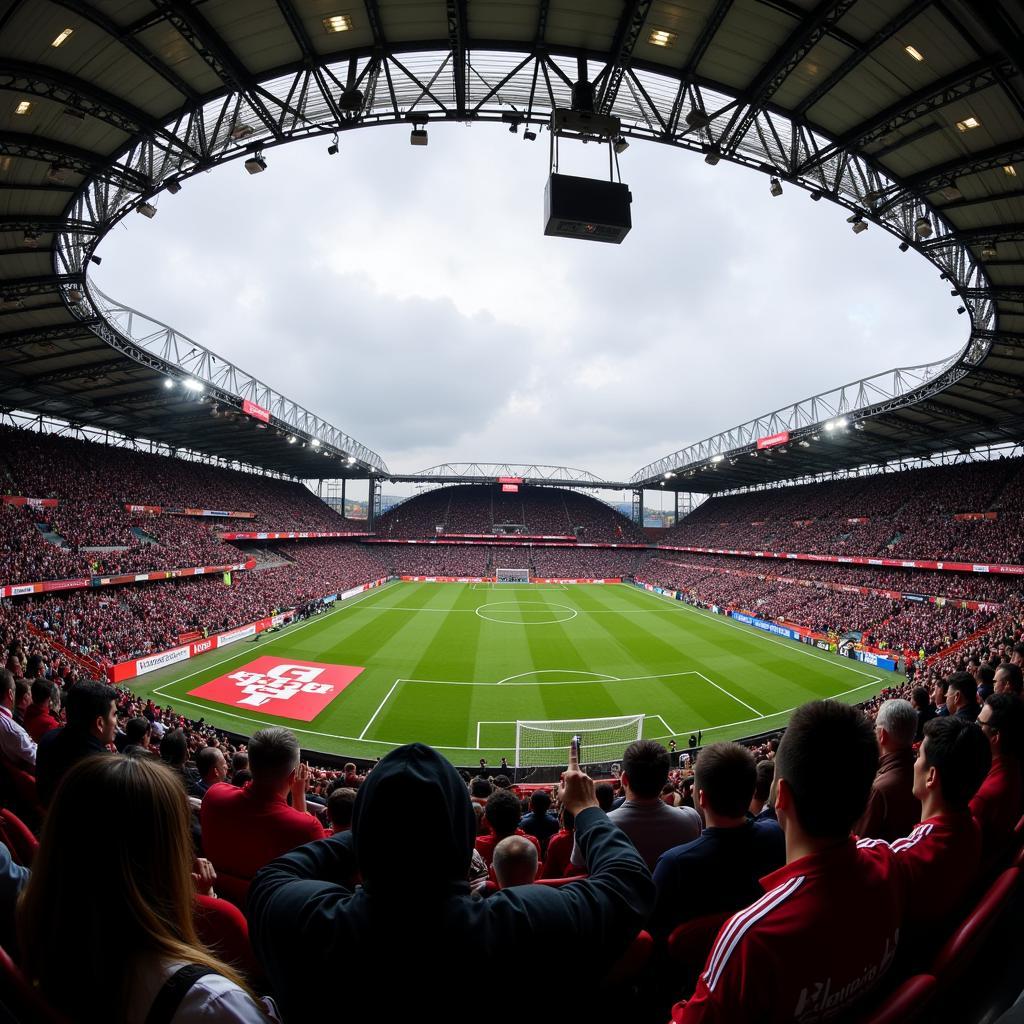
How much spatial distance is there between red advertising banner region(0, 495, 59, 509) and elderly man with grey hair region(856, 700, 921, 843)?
125 ft

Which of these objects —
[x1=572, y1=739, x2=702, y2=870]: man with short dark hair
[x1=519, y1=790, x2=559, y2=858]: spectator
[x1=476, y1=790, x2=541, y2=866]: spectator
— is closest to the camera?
[x1=572, y1=739, x2=702, y2=870]: man with short dark hair

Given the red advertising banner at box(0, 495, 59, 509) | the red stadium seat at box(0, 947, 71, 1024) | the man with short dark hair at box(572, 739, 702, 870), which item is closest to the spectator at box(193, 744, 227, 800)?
the man with short dark hair at box(572, 739, 702, 870)

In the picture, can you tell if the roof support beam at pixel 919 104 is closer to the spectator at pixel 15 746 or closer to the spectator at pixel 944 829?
the spectator at pixel 944 829

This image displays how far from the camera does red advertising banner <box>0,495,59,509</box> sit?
94.7 feet

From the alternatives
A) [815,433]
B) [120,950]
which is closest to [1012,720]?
[120,950]

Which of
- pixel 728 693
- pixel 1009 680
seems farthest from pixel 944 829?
pixel 728 693

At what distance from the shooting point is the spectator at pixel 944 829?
2590 millimetres

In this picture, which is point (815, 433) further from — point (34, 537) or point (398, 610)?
point (34, 537)

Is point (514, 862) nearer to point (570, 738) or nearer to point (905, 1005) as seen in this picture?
point (905, 1005)

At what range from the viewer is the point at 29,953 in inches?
57.9

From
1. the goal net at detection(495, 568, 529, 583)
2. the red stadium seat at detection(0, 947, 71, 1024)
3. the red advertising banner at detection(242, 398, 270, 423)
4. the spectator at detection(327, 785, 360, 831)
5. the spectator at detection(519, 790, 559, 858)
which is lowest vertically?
the goal net at detection(495, 568, 529, 583)

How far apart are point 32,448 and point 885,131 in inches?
1731

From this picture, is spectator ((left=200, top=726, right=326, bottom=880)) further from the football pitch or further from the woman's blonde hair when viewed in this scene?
the football pitch

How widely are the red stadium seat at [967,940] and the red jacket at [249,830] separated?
3.22 metres
